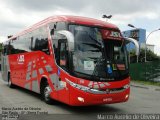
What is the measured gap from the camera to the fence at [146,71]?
31734 mm

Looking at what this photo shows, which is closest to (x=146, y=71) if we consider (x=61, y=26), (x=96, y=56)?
(x=61, y=26)

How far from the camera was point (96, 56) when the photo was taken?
38.1ft

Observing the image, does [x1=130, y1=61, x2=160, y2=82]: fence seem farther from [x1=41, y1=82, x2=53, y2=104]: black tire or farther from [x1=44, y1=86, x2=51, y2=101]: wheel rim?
[x1=44, y1=86, x2=51, y2=101]: wheel rim

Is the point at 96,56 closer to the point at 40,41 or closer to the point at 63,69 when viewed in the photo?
the point at 63,69

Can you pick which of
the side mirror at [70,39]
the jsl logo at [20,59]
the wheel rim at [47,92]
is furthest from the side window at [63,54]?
the jsl logo at [20,59]

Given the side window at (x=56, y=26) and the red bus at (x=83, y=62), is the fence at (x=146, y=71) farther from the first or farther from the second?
the side window at (x=56, y=26)

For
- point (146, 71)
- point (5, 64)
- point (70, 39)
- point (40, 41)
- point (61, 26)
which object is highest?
point (61, 26)

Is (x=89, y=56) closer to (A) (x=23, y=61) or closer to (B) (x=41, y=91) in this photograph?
(B) (x=41, y=91)

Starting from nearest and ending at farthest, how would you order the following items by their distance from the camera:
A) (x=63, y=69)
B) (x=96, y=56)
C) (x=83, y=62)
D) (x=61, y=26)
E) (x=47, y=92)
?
1. (x=83, y=62)
2. (x=96, y=56)
3. (x=63, y=69)
4. (x=61, y=26)
5. (x=47, y=92)

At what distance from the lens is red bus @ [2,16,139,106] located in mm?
11234

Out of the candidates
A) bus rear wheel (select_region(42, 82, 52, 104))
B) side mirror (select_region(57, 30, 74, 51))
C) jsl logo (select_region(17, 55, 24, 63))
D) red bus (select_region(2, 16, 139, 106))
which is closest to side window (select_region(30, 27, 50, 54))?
red bus (select_region(2, 16, 139, 106))

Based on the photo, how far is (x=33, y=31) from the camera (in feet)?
53.5

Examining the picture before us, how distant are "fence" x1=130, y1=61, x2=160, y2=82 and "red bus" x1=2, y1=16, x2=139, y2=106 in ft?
63.3

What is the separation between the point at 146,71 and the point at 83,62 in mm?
22884
